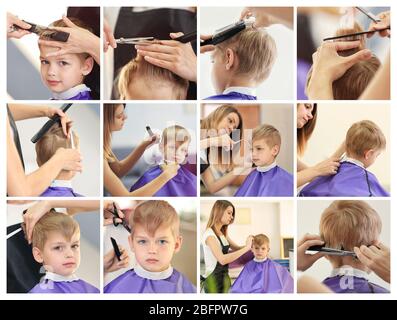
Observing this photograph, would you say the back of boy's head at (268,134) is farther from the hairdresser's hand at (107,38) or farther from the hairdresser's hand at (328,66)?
the hairdresser's hand at (107,38)

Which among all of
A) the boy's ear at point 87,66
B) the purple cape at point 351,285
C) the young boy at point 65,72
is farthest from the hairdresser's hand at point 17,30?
the purple cape at point 351,285

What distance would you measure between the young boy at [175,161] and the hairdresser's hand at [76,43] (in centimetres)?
27

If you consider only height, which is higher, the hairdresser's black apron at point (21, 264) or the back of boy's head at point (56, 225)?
the back of boy's head at point (56, 225)

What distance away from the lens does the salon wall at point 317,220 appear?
4.95 ft

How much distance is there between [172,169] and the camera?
1503mm

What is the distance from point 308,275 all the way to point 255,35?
640 mm

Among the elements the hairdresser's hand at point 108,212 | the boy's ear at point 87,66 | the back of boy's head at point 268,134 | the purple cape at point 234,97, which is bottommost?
the hairdresser's hand at point 108,212

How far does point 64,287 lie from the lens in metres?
1.52

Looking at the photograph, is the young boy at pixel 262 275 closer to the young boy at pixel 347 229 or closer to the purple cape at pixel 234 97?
the young boy at pixel 347 229

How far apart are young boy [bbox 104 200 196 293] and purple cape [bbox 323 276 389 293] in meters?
0.39

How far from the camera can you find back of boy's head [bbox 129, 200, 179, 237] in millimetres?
1507

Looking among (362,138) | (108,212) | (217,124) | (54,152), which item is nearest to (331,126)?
(362,138)

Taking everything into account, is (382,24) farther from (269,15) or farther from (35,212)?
(35,212)

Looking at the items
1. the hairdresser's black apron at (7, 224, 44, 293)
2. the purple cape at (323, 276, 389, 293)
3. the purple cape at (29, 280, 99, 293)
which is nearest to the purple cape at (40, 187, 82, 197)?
the hairdresser's black apron at (7, 224, 44, 293)
